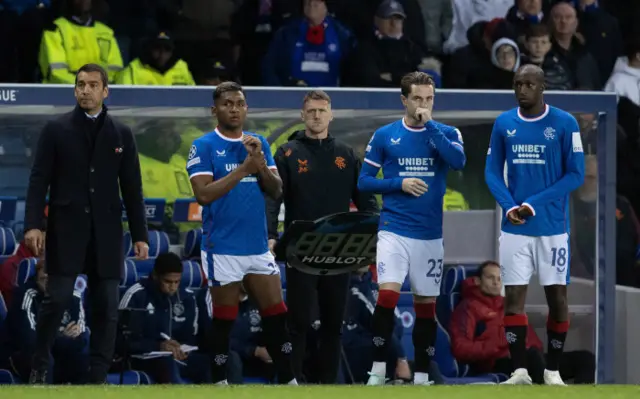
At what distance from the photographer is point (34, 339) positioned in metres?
10.4

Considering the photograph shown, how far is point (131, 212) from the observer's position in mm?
8789

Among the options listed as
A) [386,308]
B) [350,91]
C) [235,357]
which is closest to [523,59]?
[350,91]

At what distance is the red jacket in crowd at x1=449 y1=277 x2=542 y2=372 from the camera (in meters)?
→ 11.5

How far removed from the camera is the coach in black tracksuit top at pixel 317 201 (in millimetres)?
9344

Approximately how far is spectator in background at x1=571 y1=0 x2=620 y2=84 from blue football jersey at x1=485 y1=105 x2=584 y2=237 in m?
6.41

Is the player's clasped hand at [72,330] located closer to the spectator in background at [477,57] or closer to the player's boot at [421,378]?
the player's boot at [421,378]

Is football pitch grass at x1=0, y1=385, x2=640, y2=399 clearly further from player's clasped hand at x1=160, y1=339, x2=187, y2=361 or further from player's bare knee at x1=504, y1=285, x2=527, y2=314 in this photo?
player's clasped hand at x1=160, y1=339, x2=187, y2=361

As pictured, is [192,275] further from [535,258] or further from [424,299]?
[535,258]

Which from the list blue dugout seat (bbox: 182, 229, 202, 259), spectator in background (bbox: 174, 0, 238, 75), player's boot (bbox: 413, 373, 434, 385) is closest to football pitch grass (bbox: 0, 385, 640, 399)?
player's boot (bbox: 413, 373, 434, 385)

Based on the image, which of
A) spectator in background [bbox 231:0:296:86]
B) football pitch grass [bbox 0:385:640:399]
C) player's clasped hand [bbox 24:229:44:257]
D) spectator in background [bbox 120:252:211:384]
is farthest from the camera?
spectator in background [bbox 231:0:296:86]

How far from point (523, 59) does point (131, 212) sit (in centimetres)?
651

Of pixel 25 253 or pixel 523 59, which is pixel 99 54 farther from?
pixel 523 59

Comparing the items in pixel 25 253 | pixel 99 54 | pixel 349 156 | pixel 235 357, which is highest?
pixel 99 54

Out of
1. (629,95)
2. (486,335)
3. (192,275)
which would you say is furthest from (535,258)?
(629,95)
